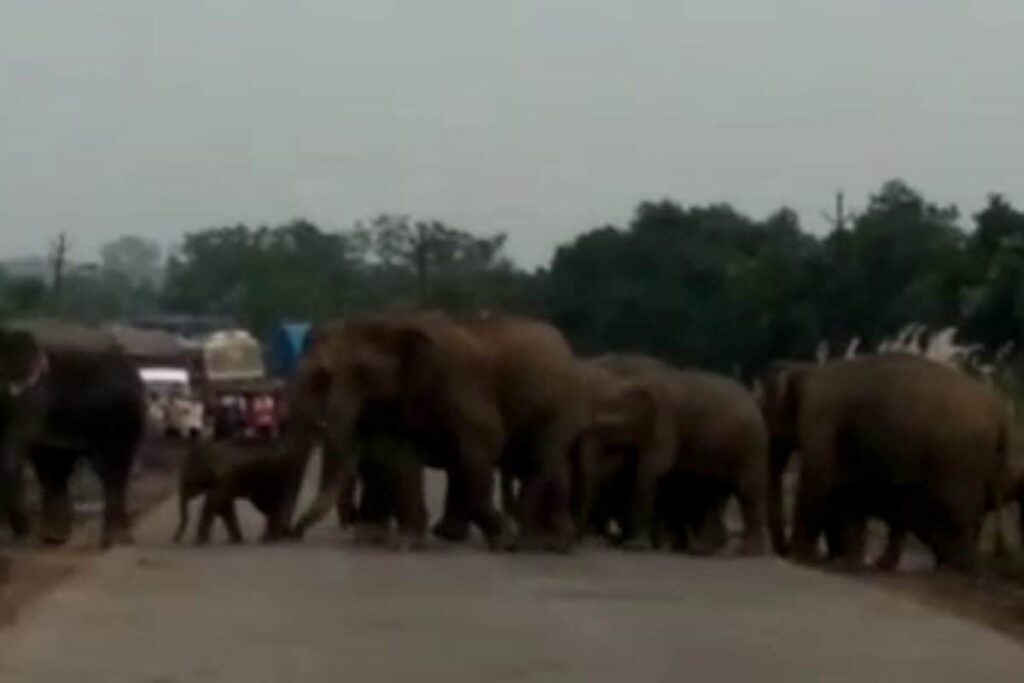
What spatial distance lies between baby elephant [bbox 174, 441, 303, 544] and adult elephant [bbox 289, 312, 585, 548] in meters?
0.35

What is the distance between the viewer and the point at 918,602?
75.1ft

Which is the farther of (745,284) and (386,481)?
(745,284)

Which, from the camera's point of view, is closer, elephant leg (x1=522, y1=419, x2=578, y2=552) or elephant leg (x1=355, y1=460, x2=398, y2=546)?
elephant leg (x1=355, y1=460, x2=398, y2=546)

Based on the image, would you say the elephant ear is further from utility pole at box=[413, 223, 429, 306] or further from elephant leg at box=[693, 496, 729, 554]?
utility pole at box=[413, 223, 429, 306]

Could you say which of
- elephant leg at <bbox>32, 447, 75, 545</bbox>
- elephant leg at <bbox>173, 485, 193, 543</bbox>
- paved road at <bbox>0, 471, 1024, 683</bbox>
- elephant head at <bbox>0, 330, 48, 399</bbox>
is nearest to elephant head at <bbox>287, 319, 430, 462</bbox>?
elephant head at <bbox>0, 330, 48, 399</bbox>

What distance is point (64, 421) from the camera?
3241 cm

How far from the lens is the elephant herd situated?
98.6 ft

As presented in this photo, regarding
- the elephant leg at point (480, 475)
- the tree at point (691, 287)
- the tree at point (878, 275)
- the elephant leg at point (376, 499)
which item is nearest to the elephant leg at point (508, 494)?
the elephant leg at point (480, 475)

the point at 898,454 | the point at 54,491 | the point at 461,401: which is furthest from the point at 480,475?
the point at 54,491

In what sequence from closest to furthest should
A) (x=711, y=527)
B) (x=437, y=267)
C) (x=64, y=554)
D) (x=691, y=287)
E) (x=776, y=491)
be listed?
1. (x=64, y=554)
2. (x=711, y=527)
3. (x=776, y=491)
4. (x=691, y=287)
5. (x=437, y=267)

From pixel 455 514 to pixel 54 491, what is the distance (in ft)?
14.0

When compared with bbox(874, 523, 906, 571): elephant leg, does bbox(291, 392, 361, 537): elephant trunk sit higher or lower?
higher

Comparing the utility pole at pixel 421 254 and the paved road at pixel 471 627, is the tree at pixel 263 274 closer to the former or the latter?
the utility pole at pixel 421 254

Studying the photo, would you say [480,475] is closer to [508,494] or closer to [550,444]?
[550,444]
